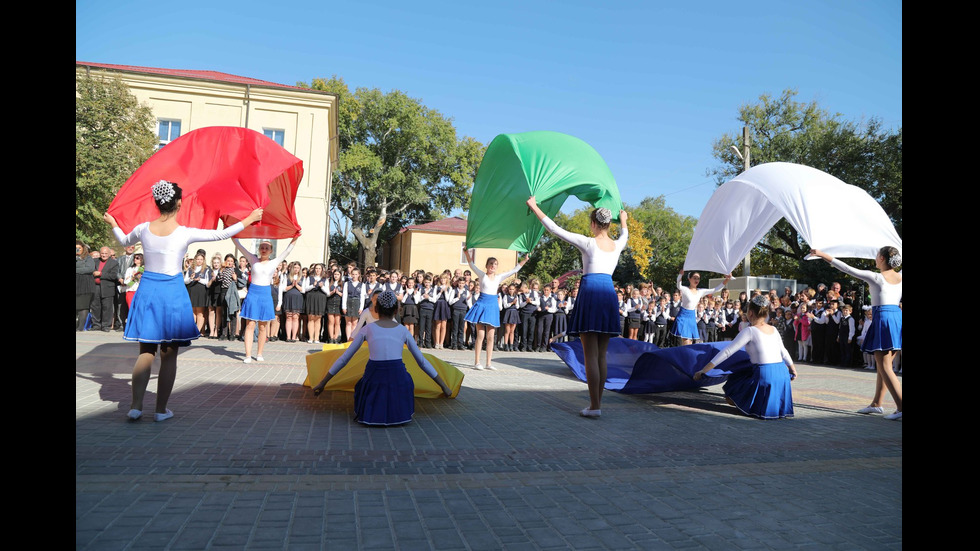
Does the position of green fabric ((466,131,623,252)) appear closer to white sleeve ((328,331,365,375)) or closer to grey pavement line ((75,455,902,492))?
white sleeve ((328,331,365,375))

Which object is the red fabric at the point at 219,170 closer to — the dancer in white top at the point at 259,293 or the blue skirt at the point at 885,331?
the dancer in white top at the point at 259,293

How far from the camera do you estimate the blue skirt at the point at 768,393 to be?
24.7 ft

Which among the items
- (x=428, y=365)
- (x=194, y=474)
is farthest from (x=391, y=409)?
(x=194, y=474)

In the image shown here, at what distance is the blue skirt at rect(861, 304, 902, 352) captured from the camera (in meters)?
7.66

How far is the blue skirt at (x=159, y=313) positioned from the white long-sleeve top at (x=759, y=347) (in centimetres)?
618

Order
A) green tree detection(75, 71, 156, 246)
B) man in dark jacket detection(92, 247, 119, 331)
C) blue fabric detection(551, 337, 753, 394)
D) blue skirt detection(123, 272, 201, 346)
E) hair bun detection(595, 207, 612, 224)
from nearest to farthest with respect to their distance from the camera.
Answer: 1. blue skirt detection(123, 272, 201, 346)
2. hair bun detection(595, 207, 612, 224)
3. blue fabric detection(551, 337, 753, 394)
4. man in dark jacket detection(92, 247, 119, 331)
5. green tree detection(75, 71, 156, 246)

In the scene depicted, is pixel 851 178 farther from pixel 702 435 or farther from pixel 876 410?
pixel 702 435

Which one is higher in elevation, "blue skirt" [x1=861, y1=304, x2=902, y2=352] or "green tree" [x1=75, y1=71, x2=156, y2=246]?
"green tree" [x1=75, y1=71, x2=156, y2=246]

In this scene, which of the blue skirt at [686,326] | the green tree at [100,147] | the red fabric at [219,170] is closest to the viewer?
the red fabric at [219,170]

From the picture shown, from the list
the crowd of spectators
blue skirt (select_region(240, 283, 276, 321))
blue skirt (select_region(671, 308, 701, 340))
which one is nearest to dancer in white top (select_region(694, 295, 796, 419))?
blue skirt (select_region(671, 308, 701, 340))

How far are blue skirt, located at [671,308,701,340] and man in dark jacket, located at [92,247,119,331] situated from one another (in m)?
14.4

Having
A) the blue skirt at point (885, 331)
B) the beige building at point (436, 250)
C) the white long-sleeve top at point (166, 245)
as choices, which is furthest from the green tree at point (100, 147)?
the blue skirt at point (885, 331)

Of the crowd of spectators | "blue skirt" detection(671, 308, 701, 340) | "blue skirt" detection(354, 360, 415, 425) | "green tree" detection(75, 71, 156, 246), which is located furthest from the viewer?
"green tree" detection(75, 71, 156, 246)
